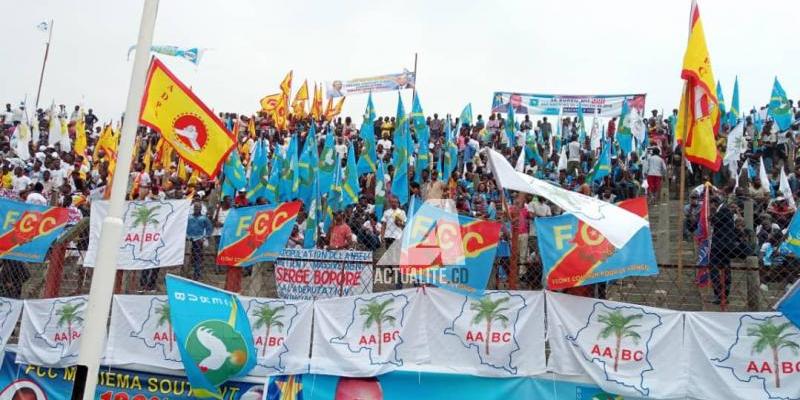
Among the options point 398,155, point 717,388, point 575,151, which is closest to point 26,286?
point 398,155

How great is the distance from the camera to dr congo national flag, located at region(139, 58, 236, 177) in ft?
34.0

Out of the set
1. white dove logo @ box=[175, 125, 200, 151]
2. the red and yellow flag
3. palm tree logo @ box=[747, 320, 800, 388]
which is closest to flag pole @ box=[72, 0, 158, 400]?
white dove logo @ box=[175, 125, 200, 151]

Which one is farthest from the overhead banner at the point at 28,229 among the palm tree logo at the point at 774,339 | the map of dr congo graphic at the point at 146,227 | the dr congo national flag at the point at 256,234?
the palm tree logo at the point at 774,339

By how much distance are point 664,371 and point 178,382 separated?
5802 mm

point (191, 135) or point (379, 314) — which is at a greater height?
point (191, 135)

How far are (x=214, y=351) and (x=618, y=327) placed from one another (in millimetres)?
4656

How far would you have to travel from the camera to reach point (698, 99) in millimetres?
10250

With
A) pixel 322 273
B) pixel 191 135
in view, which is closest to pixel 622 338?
pixel 322 273

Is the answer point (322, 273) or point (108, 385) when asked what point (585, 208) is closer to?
point (322, 273)

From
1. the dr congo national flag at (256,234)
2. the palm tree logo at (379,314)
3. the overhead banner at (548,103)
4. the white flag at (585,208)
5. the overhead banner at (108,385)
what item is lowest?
the overhead banner at (108,385)

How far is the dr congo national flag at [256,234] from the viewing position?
10133 millimetres

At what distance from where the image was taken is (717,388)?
8133mm

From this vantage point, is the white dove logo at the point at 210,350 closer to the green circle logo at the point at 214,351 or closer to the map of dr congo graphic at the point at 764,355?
the green circle logo at the point at 214,351

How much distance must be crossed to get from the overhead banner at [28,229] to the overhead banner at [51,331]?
0.70 meters
